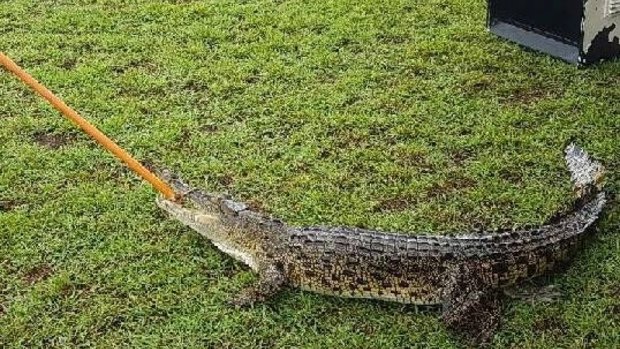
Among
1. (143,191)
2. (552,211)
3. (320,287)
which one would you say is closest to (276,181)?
(143,191)

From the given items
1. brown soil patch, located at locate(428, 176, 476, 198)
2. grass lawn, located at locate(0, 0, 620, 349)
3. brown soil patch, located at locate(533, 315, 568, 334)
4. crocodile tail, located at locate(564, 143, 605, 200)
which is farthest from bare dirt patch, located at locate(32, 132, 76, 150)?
brown soil patch, located at locate(533, 315, 568, 334)

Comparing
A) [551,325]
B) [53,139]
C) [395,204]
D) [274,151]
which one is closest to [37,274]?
[53,139]

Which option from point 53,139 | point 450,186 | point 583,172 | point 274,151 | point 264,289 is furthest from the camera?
point 53,139

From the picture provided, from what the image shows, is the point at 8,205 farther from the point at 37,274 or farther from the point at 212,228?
the point at 212,228

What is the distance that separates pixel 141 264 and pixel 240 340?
0.81m

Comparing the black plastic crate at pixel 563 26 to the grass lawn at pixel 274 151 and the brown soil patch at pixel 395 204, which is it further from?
the brown soil patch at pixel 395 204

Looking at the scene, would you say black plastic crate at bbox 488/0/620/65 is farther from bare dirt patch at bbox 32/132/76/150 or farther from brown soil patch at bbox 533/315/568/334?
bare dirt patch at bbox 32/132/76/150

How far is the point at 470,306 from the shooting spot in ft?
13.4

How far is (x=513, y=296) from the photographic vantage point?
167 inches

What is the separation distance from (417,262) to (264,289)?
0.74 metres

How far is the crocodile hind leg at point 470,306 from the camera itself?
402cm

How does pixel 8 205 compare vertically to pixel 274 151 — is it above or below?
above

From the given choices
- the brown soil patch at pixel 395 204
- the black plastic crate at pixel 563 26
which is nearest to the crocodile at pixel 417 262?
the brown soil patch at pixel 395 204

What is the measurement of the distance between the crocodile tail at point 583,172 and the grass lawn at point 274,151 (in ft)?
0.37
